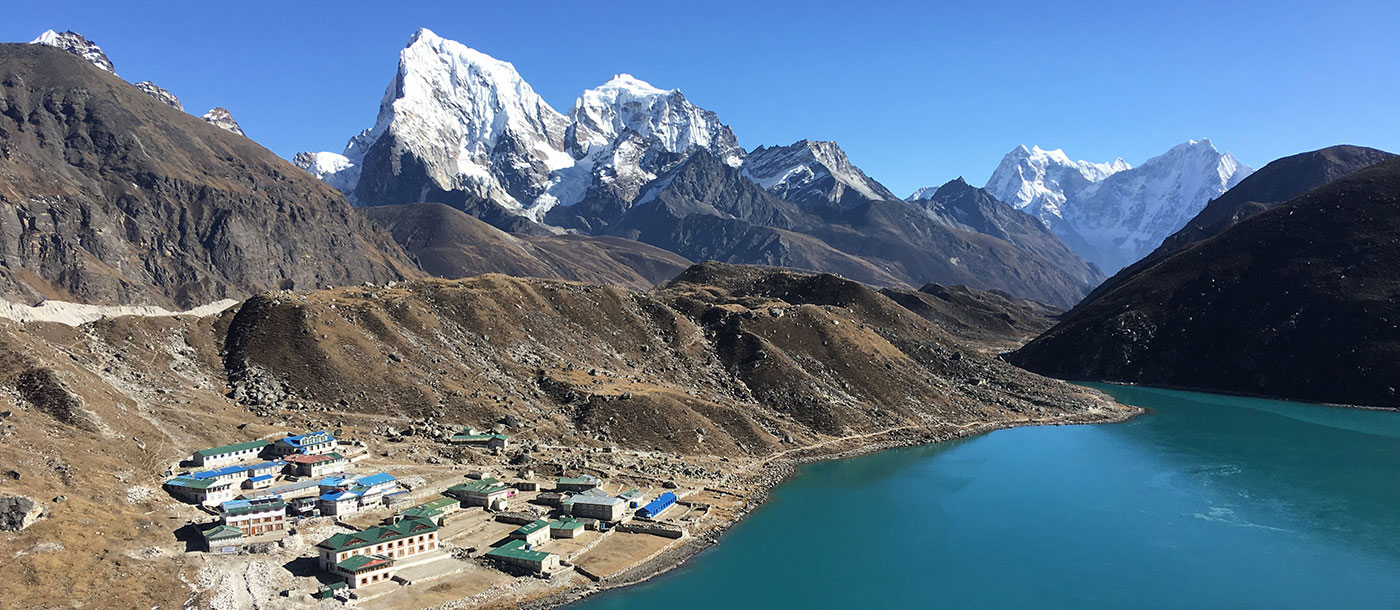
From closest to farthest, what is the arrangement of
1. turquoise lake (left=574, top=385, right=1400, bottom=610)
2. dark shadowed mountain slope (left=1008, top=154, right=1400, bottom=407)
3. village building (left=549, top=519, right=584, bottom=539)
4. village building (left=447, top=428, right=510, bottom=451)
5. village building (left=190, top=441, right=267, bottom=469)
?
turquoise lake (left=574, top=385, right=1400, bottom=610)
village building (left=549, top=519, right=584, bottom=539)
village building (left=190, top=441, right=267, bottom=469)
village building (left=447, top=428, right=510, bottom=451)
dark shadowed mountain slope (left=1008, top=154, right=1400, bottom=407)

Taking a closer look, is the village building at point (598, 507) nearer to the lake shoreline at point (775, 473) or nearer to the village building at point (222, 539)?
the lake shoreline at point (775, 473)

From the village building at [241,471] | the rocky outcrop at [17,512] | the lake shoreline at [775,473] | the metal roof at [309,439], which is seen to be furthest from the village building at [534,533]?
the rocky outcrop at [17,512]

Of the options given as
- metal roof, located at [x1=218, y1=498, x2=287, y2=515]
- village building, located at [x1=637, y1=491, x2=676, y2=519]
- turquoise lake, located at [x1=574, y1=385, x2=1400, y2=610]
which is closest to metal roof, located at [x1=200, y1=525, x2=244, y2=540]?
metal roof, located at [x1=218, y1=498, x2=287, y2=515]

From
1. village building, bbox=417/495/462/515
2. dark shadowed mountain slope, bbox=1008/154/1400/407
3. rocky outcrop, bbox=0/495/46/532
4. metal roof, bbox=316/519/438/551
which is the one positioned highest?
dark shadowed mountain slope, bbox=1008/154/1400/407

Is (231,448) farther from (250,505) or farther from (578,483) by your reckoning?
(578,483)

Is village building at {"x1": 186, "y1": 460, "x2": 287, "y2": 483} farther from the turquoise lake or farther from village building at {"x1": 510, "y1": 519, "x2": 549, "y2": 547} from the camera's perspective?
the turquoise lake
